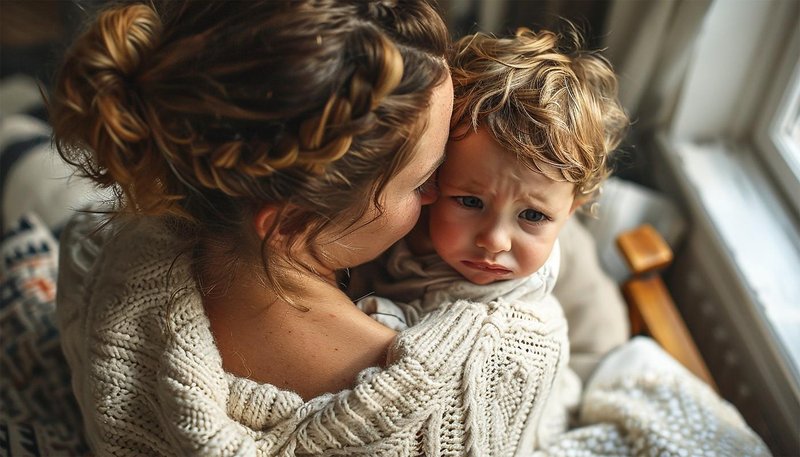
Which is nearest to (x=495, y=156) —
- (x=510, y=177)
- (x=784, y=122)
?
(x=510, y=177)

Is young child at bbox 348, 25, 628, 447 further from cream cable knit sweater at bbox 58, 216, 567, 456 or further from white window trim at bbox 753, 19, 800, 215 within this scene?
white window trim at bbox 753, 19, 800, 215

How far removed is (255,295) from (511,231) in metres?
0.34

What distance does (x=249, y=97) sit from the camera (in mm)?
686

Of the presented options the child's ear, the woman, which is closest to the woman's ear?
the woman

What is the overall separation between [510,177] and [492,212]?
0.19 ft

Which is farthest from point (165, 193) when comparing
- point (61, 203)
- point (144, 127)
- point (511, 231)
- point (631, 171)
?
point (631, 171)

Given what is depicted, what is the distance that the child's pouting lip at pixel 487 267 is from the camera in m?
0.93

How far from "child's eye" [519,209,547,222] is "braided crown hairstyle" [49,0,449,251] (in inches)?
8.7

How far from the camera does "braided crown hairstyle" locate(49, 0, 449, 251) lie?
69 centimetres

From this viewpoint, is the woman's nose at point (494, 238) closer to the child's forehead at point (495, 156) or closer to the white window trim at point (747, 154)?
the child's forehead at point (495, 156)

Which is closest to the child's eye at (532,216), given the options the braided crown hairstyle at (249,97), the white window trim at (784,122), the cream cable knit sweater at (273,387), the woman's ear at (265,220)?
the cream cable knit sweater at (273,387)

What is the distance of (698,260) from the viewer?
4.99 ft

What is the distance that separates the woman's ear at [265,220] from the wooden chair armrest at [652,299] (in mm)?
886

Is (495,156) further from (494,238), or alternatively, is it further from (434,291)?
(434,291)
